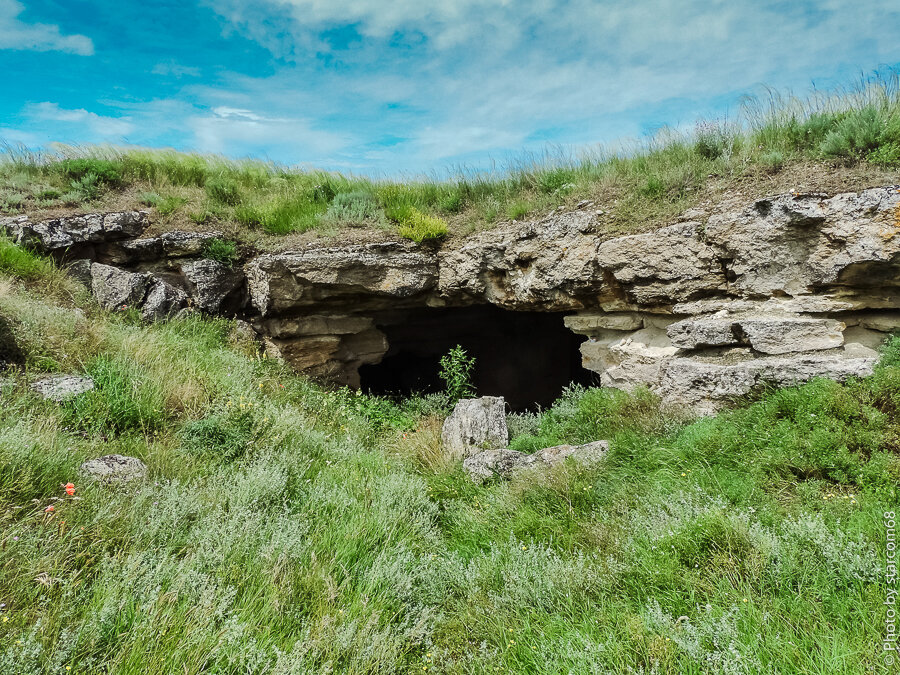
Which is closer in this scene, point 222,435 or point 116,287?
point 222,435

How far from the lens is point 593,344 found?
702 cm

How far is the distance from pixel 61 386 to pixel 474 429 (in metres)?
4.54

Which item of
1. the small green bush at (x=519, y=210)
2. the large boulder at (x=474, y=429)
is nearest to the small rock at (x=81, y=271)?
the large boulder at (x=474, y=429)

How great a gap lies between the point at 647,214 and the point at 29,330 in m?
7.66

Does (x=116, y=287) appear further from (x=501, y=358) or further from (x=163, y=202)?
(x=501, y=358)

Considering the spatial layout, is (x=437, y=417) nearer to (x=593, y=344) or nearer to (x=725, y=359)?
(x=593, y=344)

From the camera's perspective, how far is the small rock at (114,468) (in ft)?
11.7

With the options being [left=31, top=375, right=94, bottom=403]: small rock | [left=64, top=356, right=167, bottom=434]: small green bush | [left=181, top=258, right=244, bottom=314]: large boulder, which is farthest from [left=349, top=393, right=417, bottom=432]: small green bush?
[left=31, top=375, right=94, bottom=403]: small rock

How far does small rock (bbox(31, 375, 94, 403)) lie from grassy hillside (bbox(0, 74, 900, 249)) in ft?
12.8

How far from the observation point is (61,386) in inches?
180

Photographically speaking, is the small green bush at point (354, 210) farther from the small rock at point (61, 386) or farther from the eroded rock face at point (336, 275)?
the small rock at point (61, 386)

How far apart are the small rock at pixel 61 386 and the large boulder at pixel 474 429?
3.98 meters

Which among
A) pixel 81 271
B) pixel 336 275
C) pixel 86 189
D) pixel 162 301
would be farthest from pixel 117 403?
pixel 86 189

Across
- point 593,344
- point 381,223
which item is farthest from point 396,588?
point 381,223
